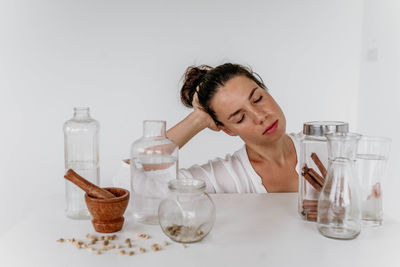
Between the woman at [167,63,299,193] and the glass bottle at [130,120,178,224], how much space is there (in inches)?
20.1

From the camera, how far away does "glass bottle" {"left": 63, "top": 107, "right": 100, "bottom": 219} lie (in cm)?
109

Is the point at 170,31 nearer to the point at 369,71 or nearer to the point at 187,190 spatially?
the point at 369,71

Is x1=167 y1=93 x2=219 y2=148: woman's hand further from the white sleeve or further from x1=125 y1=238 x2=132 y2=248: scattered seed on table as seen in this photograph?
x1=125 y1=238 x2=132 y2=248: scattered seed on table

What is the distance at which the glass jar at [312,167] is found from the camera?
40.4 inches

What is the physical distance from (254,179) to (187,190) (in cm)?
78

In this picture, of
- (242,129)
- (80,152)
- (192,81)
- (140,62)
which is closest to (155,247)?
(80,152)

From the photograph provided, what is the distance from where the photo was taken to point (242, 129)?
154 centimetres

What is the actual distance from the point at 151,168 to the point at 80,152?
205 millimetres

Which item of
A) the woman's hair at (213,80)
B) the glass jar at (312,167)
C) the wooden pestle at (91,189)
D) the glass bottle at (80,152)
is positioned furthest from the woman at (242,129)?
the wooden pestle at (91,189)

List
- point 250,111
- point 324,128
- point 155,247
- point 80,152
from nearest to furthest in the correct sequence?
point 155,247 → point 324,128 → point 80,152 → point 250,111

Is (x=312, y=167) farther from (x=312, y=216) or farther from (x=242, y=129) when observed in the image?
(x=242, y=129)

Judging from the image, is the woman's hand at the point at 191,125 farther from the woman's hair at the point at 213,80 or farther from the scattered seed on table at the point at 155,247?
the scattered seed on table at the point at 155,247

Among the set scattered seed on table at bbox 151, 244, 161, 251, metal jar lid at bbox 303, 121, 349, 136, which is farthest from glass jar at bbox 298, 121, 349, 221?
scattered seed on table at bbox 151, 244, 161, 251

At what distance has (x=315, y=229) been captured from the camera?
995 mm
